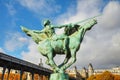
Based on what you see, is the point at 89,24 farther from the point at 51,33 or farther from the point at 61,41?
the point at 51,33

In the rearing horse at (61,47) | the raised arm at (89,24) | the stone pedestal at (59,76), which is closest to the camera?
the stone pedestal at (59,76)

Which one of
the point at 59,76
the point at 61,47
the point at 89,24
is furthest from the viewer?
the point at 89,24

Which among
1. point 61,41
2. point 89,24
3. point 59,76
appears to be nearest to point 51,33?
point 61,41

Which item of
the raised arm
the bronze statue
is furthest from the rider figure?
the raised arm

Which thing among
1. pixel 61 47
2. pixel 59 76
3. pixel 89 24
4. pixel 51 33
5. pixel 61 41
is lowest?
pixel 59 76

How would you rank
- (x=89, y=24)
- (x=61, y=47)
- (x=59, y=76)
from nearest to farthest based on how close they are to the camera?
(x=59, y=76)
(x=61, y=47)
(x=89, y=24)

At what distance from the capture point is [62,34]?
10195 mm

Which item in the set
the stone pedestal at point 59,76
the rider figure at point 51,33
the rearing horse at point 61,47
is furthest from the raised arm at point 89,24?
the stone pedestal at point 59,76

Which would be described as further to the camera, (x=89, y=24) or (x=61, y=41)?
(x=89, y=24)

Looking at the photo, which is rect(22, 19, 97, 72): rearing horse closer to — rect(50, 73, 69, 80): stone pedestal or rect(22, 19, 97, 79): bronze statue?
rect(22, 19, 97, 79): bronze statue

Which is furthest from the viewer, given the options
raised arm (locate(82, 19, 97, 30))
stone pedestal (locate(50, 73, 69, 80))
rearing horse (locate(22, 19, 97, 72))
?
raised arm (locate(82, 19, 97, 30))

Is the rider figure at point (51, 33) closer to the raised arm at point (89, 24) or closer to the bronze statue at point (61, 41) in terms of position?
the bronze statue at point (61, 41)

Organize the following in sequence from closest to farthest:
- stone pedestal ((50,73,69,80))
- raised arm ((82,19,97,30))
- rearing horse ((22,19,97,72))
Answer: stone pedestal ((50,73,69,80))
rearing horse ((22,19,97,72))
raised arm ((82,19,97,30))

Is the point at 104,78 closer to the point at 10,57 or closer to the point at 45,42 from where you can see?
the point at 10,57
